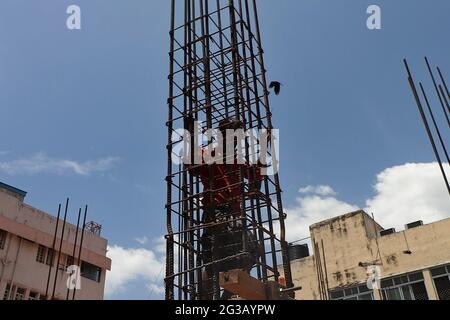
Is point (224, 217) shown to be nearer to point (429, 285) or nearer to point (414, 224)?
point (429, 285)

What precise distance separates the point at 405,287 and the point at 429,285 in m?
0.98

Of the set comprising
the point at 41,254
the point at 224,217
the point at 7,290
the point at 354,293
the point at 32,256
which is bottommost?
the point at 354,293

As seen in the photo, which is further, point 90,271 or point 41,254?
point 90,271

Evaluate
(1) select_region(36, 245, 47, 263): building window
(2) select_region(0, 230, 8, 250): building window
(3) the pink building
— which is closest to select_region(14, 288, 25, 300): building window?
(3) the pink building

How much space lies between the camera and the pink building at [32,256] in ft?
77.0

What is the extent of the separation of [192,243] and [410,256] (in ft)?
32.3

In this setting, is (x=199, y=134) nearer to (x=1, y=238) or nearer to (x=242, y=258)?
(x=242, y=258)

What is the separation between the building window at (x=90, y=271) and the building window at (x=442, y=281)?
50.4ft

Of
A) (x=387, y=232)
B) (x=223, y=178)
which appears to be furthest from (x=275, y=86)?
(x=387, y=232)

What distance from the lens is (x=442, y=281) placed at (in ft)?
68.5

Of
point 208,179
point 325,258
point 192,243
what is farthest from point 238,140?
point 325,258

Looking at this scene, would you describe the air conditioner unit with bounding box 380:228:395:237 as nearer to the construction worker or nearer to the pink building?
the construction worker

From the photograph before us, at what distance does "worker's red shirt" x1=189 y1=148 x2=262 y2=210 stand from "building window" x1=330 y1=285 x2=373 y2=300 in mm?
8290
